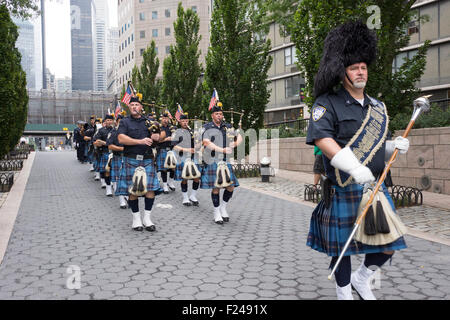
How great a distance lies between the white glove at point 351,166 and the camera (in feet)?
9.16

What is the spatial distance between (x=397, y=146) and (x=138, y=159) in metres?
4.73

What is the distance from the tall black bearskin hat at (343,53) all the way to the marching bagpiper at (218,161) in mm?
4240

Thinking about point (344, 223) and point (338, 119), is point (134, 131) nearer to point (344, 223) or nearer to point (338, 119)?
point (338, 119)

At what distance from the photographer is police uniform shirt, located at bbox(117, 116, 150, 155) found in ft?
22.4

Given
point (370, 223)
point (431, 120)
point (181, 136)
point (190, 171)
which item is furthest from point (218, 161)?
point (431, 120)

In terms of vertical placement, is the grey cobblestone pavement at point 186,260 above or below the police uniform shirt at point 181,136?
below

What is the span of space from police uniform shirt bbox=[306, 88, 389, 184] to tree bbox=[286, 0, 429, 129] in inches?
248

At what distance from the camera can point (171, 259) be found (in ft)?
16.7

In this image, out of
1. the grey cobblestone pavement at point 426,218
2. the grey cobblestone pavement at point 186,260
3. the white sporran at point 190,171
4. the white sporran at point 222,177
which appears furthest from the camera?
the white sporran at point 190,171

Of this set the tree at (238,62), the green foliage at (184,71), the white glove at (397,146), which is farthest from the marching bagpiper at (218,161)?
the green foliage at (184,71)

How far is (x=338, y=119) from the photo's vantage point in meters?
3.08

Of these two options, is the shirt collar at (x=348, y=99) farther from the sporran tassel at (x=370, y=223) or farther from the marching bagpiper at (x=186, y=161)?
the marching bagpiper at (x=186, y=161)
